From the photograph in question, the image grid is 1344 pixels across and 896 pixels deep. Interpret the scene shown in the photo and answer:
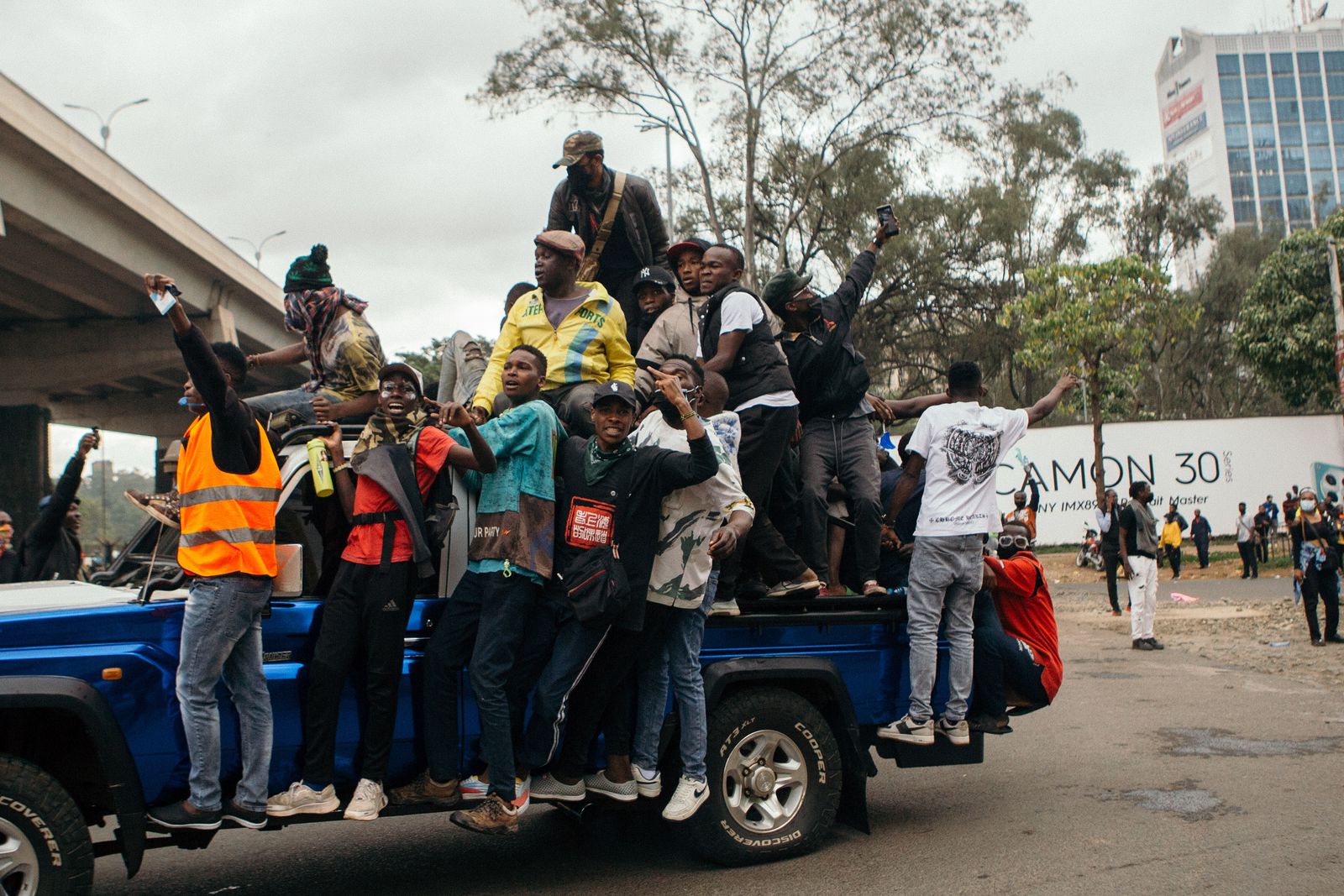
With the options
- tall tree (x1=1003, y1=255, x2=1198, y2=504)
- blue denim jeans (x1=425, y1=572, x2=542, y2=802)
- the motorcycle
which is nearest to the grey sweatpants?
blue denim jeans (x1=425, y1=572, x2=542, y2=802)

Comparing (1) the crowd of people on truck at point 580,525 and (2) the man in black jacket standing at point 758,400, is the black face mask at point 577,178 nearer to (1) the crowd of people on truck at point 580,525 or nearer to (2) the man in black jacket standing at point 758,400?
(1) the crowd of people on truck at point 580,525

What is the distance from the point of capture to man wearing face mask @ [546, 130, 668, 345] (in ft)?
23.8

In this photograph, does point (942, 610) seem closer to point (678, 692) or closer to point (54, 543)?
point (678, 692)

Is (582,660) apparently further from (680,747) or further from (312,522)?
(312,522)

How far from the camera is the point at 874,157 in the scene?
93.0ft

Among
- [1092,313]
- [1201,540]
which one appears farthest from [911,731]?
[1092,313]

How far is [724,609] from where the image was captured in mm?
5539

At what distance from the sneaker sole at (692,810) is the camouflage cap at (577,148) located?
3936 millimetres

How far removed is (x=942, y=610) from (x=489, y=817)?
8.61ft

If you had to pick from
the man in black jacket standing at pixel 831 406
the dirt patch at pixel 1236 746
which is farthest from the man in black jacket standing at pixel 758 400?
the dirt patch at pixel 1236 746

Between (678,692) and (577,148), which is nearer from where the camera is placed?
(678,692)

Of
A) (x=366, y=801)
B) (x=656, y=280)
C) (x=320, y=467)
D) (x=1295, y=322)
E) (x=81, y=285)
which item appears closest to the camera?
(x=366, y=801)

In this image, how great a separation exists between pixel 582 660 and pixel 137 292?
2316 centimetres

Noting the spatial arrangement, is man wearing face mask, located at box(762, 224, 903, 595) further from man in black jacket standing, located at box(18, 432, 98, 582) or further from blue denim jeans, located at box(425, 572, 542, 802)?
man in black jacket standing, located at box(18, 432, 98, 582)
